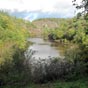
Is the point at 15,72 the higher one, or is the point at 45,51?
the point at 15,72

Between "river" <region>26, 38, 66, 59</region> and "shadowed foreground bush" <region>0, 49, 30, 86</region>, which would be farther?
"river" <region>26, 38, 66, 59</region>

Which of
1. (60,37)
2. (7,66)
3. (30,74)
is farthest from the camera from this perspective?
(60,37)

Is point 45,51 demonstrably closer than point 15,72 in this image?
No

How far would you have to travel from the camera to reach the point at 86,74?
18219mm

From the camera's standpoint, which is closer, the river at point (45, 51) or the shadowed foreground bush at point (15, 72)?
the shadowed foreground bush at point (15, 72)

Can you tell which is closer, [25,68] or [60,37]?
[25,68]

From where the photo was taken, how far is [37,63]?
1838 cm

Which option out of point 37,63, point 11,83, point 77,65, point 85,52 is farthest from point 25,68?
point 85,52

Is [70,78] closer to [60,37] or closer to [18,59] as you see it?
[18,59]

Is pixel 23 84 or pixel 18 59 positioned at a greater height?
pixel 18 59

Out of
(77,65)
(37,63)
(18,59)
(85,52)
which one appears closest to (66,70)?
(77,65)

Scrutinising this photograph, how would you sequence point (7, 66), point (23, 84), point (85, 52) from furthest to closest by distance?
point (85, 52) → point (7, 66) → point (23, 84)

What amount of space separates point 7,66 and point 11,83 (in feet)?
8.17

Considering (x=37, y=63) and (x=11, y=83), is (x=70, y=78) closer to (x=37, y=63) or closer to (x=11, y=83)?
(x=37, y=63)
